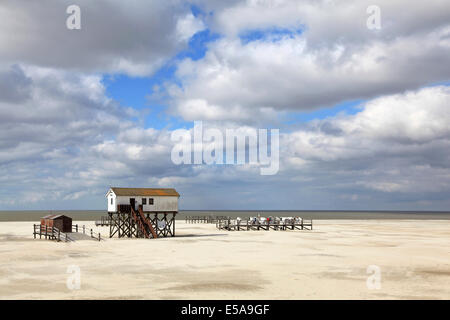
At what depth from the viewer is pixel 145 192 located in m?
52.4

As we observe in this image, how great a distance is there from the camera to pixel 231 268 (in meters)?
27.6

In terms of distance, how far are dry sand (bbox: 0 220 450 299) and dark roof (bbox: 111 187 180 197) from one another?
1081cm

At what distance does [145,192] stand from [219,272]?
2807 cm

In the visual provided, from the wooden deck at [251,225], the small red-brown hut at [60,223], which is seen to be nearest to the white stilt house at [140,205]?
the small red-brown hut at [60,223]

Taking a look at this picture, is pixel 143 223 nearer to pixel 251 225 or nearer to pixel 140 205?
pixel 140 205

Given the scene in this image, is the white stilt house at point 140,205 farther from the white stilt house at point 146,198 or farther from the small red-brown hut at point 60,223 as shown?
the small red-brown hut at point 60,223

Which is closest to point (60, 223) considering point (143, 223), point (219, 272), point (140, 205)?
point (140, 205)

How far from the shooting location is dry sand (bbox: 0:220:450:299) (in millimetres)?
20000

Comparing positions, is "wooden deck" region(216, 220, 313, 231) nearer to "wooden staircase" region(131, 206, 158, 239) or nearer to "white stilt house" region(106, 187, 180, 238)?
"white stilt house" region(106, 187, 180, 238)

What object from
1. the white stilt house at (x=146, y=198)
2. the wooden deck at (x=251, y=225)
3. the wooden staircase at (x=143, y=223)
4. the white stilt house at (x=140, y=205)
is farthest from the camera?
the wooden deck at (x=251, y=225)

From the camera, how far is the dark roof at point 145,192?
50906 mm

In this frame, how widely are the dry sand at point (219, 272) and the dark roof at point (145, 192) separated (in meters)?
10.8
